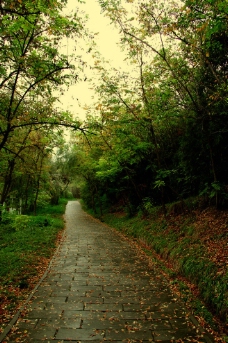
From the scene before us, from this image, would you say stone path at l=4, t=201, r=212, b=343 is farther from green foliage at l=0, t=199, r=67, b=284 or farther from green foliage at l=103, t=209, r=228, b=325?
green foliage at l=0, t=199, r=67, b=284

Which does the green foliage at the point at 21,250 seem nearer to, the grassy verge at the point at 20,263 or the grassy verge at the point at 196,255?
the grassy verge at the point at 20,263

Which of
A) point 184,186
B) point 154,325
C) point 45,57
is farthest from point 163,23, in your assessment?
point 154,325

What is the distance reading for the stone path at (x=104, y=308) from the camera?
4.30 m

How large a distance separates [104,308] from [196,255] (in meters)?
3.05

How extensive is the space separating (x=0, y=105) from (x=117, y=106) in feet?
20.4

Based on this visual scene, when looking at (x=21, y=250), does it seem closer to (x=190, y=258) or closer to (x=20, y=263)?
(x=20, y=263)

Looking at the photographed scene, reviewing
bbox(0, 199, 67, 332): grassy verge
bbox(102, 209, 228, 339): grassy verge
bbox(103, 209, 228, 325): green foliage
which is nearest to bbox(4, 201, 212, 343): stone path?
bbox(0, 199, 67, 332): grassy verge

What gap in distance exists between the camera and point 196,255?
23.3 ft

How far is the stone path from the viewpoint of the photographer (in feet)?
14.1

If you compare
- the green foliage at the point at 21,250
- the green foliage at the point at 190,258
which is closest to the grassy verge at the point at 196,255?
the green foliage at the point at 190,258

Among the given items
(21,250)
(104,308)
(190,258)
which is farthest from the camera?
(21,250)

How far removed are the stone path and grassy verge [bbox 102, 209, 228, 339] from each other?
1.48 feet

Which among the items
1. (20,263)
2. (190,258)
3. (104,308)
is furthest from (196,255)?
(20,263)

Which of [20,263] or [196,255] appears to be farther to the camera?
[20,263]
